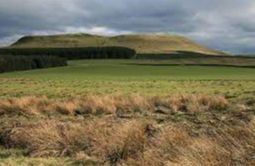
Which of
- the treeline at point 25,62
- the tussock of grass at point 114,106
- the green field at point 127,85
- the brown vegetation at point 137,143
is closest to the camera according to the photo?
the brown vegetation at point 137,143

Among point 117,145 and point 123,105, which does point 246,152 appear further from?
point 123,105

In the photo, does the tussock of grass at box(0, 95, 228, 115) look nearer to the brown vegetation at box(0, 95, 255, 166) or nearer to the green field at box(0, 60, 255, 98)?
the green field at box(0, 60, 255, 98)

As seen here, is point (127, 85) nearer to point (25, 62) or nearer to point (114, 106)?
point (114, 106)

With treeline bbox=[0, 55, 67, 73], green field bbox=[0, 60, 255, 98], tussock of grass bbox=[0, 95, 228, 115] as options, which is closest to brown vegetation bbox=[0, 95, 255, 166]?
tussock of grass bbox=[0, 95, 228, 115]

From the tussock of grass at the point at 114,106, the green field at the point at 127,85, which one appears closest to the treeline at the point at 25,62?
the green field at the point at 127,85

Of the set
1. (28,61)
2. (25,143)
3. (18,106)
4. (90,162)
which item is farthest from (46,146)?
(28,61)

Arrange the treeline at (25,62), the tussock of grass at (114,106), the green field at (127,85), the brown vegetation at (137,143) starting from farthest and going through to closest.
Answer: the treeline at (25,62)
the green field at (127,85)
the tussock of grass at (114,106)
the brown vegetation at (137,143)

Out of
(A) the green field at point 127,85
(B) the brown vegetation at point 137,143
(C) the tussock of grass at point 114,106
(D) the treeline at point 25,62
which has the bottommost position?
(D) the treeline at point 25,62

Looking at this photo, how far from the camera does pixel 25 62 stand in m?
132

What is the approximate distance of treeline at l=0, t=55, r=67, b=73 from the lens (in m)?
123

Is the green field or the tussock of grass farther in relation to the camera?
the green field

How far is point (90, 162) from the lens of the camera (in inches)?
466

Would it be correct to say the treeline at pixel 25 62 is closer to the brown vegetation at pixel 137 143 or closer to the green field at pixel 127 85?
the green field at pixel 127 85

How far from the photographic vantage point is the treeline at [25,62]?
403 ft
